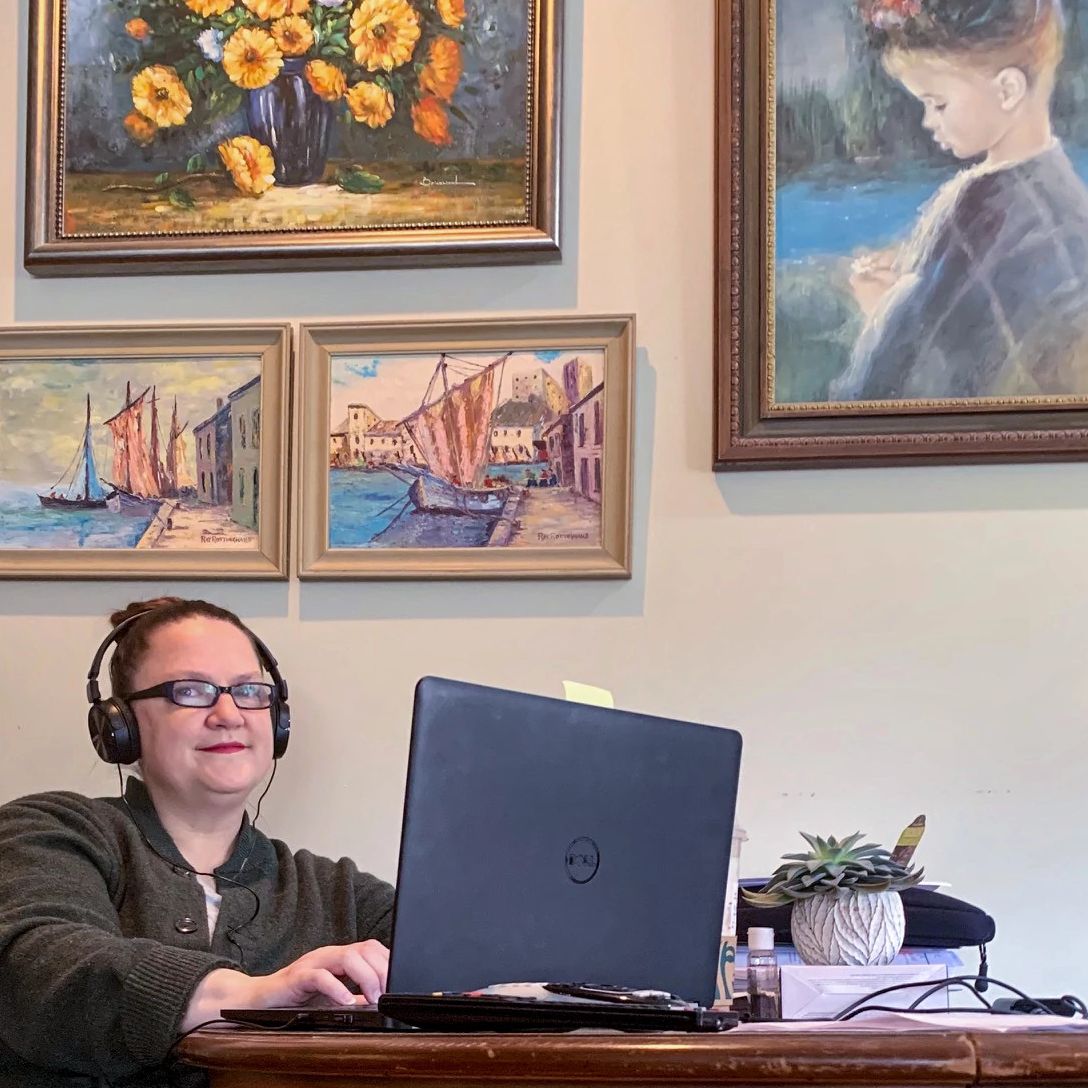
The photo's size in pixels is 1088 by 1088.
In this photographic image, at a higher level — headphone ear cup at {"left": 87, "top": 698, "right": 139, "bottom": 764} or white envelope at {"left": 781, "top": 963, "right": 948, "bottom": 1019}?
headphone ear cup at {"left": 87, "top": 698, "right": 139, "bottom": 764}

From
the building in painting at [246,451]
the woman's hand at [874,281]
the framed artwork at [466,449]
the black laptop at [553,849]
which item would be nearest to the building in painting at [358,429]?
the framed artwork at [466,449]

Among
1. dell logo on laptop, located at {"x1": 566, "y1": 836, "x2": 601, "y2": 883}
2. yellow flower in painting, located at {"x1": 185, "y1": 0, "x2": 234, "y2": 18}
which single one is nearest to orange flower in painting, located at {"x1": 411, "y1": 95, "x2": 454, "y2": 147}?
yellow flower in painting, located at {"x1": 185, "y1": 0, "x2": 234, "y2": 18}

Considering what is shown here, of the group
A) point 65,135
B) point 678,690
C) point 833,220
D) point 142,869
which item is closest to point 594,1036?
point 142,869

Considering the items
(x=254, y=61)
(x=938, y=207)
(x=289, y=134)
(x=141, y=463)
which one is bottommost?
(x=141, y=463)

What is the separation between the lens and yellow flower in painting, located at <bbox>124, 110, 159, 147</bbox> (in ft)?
7.26

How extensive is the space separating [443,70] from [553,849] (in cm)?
136

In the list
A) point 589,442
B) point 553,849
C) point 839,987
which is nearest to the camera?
point 553,849

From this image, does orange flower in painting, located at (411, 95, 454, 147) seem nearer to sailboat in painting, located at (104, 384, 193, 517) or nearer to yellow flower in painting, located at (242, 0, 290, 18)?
yellow flower in painting, located at (242, 0, 290, 18)

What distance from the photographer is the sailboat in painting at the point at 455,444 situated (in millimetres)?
2096

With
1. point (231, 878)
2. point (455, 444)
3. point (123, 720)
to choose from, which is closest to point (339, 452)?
point (455, 444)

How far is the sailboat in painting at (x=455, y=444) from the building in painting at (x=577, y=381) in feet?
0.31

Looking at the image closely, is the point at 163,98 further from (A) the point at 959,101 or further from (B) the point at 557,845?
(B) the point at 557,845
